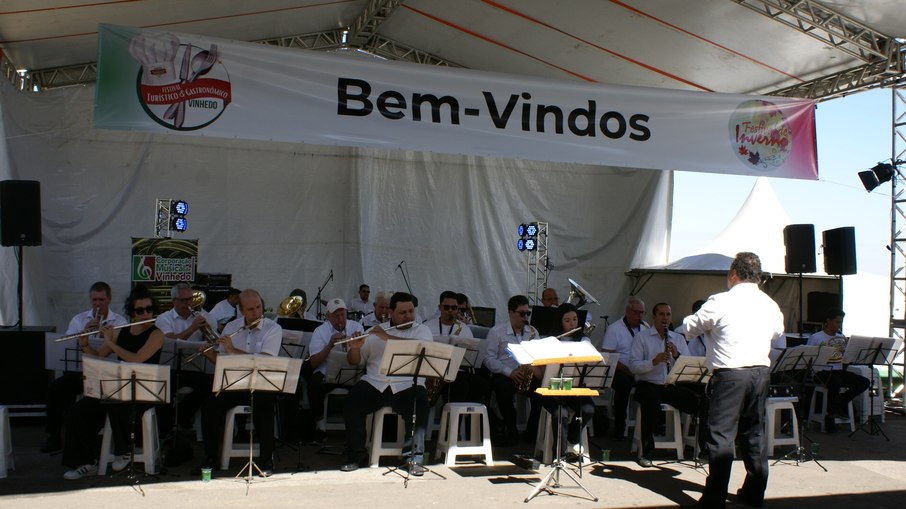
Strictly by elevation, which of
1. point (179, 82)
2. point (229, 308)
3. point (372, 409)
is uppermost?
point (179, 82)

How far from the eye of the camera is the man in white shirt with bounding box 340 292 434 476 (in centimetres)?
619

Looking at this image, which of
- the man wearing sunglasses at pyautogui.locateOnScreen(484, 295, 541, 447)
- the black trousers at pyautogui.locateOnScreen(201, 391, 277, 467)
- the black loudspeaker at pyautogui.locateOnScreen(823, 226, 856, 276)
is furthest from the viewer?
the black loudspeaker at pyautogui.locateOnScreen(823, 226, 856, 276)

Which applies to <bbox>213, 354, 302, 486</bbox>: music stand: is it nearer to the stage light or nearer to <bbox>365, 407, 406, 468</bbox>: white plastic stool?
<bbox>365, 407, 406, 468</bbox>: white plastic stool

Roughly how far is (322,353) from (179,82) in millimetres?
2601

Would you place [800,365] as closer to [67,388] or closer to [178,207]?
[67,388]

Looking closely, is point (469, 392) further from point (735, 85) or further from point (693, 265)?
point (693, 265)

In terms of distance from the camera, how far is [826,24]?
29.2ft

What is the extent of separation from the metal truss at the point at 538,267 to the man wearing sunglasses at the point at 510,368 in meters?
6.57

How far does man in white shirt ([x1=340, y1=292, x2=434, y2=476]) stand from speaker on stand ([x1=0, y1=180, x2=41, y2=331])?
3904 millimetres

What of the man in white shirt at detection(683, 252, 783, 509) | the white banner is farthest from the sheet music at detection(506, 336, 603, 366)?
the white banner

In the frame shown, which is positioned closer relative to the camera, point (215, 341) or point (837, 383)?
point (215, 341)

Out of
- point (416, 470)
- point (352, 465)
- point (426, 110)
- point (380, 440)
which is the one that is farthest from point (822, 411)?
point (426, 110)

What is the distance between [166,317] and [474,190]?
27.3 feet

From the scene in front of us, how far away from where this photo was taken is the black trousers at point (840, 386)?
8.73m
